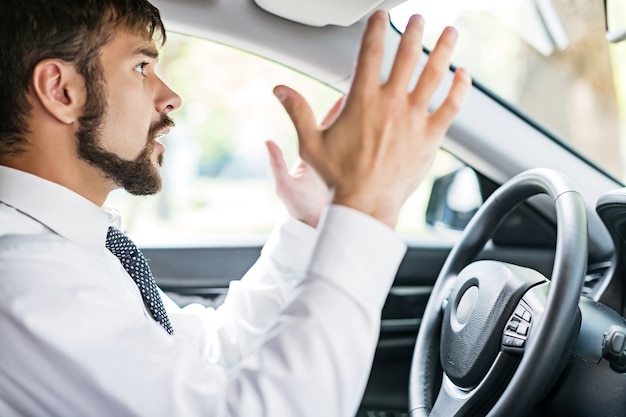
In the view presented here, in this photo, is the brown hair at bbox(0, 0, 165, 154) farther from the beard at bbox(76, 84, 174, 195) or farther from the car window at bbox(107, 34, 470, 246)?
the car window at bbox(107, 34, 470, 246)

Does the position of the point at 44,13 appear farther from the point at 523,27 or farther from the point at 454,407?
the point at 523,27

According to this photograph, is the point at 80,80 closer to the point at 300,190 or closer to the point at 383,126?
the point at 300,190

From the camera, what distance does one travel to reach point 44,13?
1269 mm

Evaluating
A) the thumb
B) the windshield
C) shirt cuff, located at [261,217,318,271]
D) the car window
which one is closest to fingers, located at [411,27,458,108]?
the thumb

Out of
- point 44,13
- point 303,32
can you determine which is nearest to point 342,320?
point 44,13

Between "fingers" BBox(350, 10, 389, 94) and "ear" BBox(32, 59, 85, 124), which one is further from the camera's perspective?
"ear" BBox(32, 59, 85, 124)

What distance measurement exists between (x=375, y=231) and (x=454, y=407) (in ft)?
1.95

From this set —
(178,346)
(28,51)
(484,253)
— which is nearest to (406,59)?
(178,346)

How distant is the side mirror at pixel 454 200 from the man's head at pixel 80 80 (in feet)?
3.92

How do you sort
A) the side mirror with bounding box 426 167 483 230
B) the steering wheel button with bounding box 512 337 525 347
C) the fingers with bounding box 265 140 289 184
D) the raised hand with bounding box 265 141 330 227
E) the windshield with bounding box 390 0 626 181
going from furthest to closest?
the windshield with bounding box 390 0 626 181 → the side mirror with bounding box 426 167 483 230 → the raised hand with bounding box 265 141 330 227 → the fingers with bounding box 265 140 289 184 → the steering wheel button with bounding box 512 337 525 347

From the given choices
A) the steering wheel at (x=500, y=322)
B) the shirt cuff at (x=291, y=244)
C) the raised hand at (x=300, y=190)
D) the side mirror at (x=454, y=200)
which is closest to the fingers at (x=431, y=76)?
the steering wheel at (x=500, y=322)

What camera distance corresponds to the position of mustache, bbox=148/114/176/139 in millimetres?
1371

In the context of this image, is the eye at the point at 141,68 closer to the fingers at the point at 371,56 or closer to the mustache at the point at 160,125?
the mustache at the point at 160,125

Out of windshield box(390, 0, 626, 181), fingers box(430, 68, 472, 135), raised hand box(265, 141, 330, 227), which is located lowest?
raised hand box(265, 141, 330, 227)
